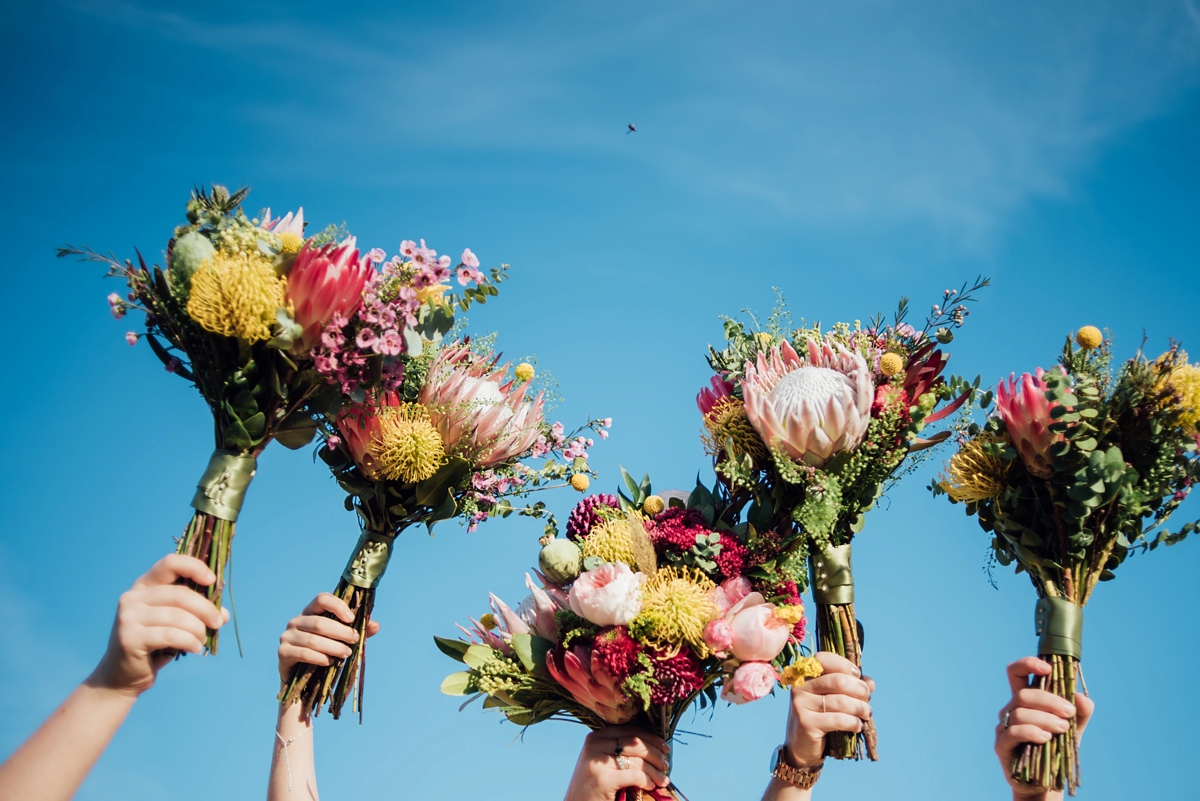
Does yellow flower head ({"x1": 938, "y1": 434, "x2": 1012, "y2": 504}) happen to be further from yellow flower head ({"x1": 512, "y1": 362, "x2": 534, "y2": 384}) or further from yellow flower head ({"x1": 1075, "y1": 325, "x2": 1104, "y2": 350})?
yellow flower head ({"x1": 512, "y1": 362, "x2": 534, "y2": 384})

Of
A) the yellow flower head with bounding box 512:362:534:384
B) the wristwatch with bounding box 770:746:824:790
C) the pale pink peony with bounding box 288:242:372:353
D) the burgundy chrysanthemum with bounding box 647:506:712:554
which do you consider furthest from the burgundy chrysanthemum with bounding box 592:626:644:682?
the pale pink peony with bounding box 288:242:372:353

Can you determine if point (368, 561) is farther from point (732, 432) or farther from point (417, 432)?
point (732, 432)

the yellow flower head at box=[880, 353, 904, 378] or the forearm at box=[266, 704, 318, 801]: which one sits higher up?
the yellow flower head at box=[880, 353, 904, 378]

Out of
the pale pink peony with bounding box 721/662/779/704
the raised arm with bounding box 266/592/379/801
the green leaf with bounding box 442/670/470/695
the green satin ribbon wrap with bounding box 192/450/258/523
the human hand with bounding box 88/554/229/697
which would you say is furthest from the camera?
the raised arm with bounding box 266/592/379/801

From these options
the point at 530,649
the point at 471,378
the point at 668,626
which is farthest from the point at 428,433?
the point at 668,626

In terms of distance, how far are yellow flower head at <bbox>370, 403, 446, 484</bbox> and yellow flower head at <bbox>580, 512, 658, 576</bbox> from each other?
600mm

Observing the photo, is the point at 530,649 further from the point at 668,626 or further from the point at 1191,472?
the point at 1191,472

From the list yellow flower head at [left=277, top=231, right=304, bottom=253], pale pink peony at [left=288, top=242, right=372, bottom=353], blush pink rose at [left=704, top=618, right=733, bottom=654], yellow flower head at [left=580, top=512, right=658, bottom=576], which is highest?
yellow flower head at [left=277, top=231, right=304, bottom=253]

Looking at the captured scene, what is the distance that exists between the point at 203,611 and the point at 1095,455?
2.56 metres

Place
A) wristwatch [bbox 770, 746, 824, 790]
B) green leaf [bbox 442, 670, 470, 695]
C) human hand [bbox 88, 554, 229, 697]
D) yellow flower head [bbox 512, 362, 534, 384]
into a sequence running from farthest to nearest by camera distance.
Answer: yellow flower head [bbox 512, 362, 534, 384], green leaf [bbox 442, 670, 470, 695], wristwatch [bbox 770, 746, 824, 790], human hand [bbox 88, 554, 229, 697]

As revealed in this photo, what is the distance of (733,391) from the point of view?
126 inches

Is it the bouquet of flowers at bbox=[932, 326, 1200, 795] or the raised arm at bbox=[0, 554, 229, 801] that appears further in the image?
the bouquet of flowers at bbox=[932, 326, 1200, 795]

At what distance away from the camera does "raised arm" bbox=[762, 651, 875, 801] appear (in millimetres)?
2748

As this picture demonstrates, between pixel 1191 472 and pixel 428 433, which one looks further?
pixel 428 433
